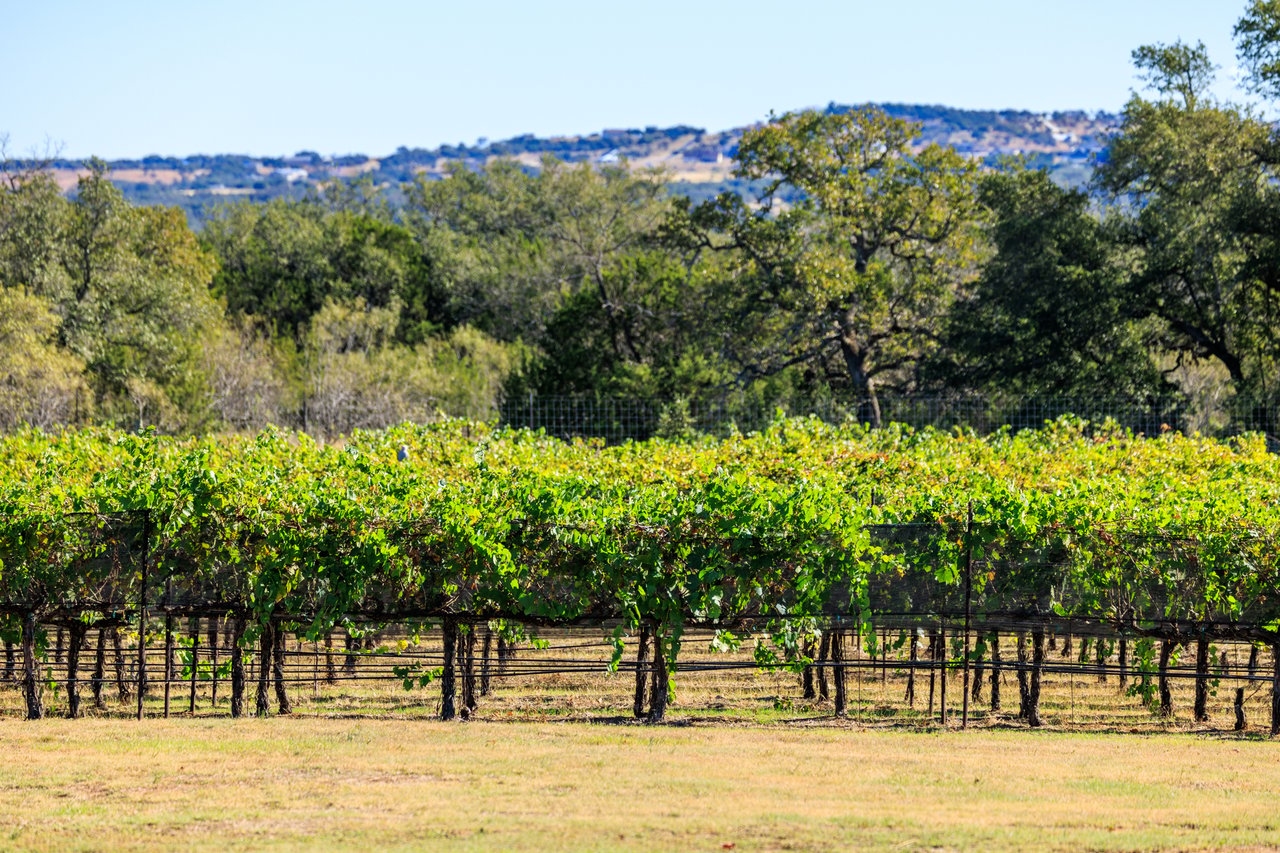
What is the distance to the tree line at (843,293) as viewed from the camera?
101ft

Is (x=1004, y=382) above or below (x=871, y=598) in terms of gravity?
above

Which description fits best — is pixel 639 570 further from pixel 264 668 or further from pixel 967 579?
pixel 264 668

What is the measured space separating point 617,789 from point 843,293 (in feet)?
80.4

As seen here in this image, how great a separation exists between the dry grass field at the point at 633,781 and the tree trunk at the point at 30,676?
0.60 metres

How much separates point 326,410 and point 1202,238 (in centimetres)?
2286

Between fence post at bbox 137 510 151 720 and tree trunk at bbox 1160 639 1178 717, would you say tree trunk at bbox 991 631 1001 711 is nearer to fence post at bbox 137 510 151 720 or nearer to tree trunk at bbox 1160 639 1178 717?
tree trunk at bbox 1160 639 1178 717

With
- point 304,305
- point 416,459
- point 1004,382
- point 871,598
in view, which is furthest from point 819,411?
point 304,305

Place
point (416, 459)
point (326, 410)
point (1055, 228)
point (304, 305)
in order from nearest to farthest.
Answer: point (416, 459), point (1055, 228), point (326, 410), point (304, 305)

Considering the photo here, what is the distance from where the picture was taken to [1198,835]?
727 cm

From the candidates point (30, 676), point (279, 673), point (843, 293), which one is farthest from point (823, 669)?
point (843, 293)

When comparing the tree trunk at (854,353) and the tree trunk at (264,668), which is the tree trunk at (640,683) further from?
the tree trunk at (854,353)

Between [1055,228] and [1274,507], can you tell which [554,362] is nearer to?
[1055,228]

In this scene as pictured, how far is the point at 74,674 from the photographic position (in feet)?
42.7

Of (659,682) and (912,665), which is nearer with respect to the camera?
(912,665)
